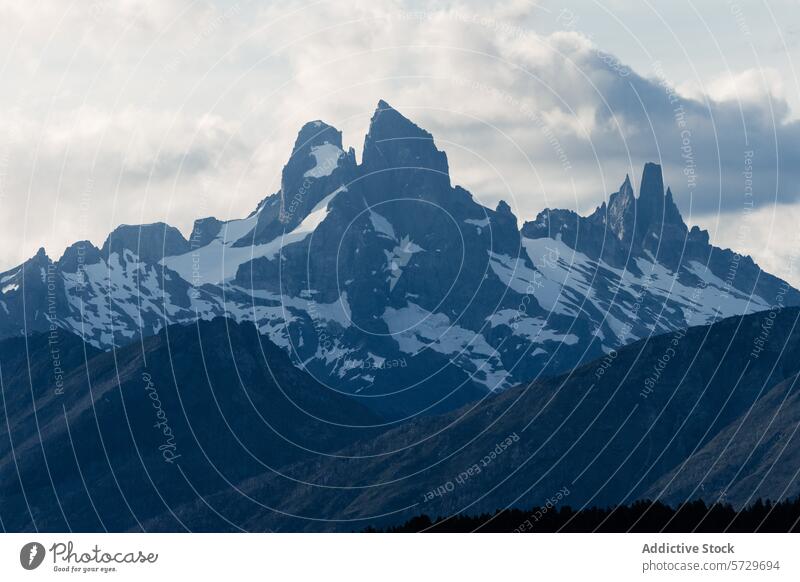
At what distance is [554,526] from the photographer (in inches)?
7859

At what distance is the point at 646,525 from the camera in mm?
192000
